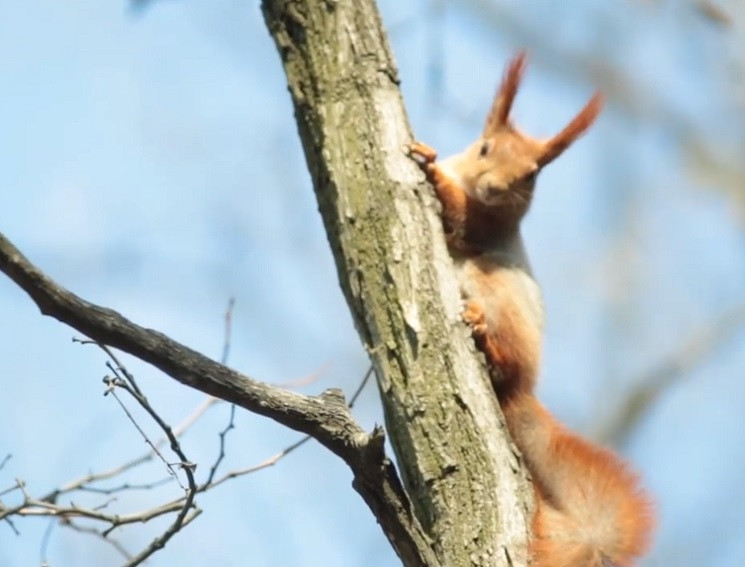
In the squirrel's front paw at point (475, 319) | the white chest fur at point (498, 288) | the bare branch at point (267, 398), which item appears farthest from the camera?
the white chest fur at point (498, 288)

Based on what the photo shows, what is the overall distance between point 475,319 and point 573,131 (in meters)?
1.08

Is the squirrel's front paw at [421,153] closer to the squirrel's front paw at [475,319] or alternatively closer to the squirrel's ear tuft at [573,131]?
the squirrel's front paw at [475,319]

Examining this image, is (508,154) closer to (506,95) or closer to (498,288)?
(506,95)

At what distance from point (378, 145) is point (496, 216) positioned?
923 millimetres

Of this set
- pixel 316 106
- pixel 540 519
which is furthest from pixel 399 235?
pixel 540 519

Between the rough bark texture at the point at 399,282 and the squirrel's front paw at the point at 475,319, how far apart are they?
11 cm

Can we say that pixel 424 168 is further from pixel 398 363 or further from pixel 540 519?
pixel 540 519

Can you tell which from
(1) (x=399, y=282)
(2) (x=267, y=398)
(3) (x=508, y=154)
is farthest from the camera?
(3) (x=508, y=154)

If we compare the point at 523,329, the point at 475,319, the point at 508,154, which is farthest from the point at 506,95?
the point at 475,319

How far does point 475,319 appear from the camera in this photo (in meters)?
3.20

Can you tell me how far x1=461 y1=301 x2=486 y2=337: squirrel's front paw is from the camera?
10.4 ft

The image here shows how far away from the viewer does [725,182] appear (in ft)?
19.5

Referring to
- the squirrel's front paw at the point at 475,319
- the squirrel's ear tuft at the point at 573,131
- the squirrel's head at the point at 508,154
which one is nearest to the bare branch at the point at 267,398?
the squirrel's front paw at the point at 475,319

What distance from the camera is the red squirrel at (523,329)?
3051 mm
